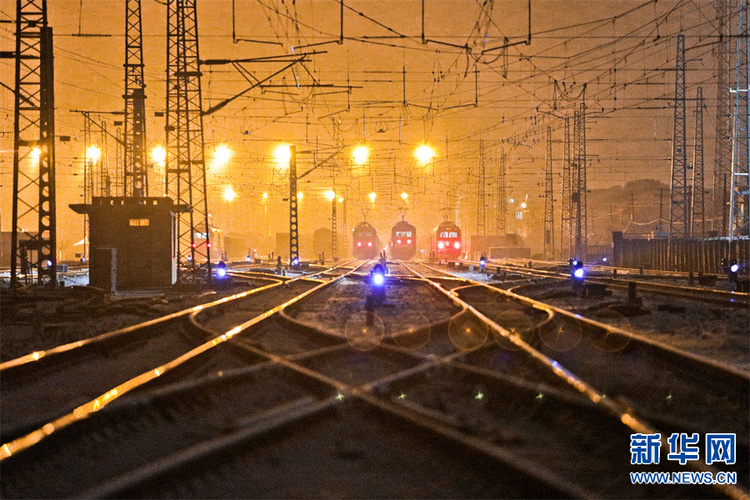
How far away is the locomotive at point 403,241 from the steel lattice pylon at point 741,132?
38254mm

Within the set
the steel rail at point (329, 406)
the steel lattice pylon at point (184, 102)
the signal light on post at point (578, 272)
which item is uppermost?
the steel lattice pylon at point (184, 102)

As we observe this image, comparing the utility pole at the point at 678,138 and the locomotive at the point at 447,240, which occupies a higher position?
the utility pole at the point at 678,138

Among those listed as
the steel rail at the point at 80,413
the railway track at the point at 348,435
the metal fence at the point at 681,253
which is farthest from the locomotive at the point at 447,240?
the steel rail at the point at 80,413

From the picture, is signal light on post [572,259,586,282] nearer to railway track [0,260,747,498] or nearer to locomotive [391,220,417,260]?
railway track [0,260,747,498]

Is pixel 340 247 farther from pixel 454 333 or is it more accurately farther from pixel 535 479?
pixel 535 479

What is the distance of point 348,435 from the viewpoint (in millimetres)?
4191

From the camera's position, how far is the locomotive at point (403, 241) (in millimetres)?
64625

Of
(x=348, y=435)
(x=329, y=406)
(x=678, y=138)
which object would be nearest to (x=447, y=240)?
(x=678, y=138)

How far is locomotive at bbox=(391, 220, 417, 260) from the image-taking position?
64.6 m

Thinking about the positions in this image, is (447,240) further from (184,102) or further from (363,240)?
(184,102)

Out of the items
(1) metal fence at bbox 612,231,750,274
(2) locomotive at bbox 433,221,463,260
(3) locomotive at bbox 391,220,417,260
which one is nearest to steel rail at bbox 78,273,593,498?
(1) metal fence at bbox 612,231,750,274

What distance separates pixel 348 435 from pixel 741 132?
30352 millimetres

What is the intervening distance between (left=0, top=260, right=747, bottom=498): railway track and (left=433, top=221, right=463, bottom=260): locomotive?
47653mm

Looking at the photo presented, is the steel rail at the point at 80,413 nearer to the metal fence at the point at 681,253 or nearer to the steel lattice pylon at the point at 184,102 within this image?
the steel lattice pylon at the point at 184,102
